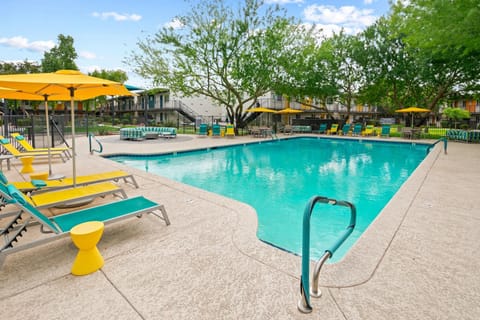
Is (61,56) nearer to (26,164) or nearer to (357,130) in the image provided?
(26,164)

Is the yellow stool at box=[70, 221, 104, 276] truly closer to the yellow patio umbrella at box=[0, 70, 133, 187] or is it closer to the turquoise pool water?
the yellow patio umbrella at box=[0, 70, 133, 187]

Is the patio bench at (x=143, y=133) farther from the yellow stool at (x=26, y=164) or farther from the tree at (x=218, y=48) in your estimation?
the yellow stool at (x=26, y=164)

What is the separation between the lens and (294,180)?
328 inches

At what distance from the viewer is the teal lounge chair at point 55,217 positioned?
2611 millimetres

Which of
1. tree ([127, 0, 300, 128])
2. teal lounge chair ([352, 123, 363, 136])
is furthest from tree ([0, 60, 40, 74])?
teal lounge chair ([352, 123, 363, 136])

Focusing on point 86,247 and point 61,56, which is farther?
point 61,56

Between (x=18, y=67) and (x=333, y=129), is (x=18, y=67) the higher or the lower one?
the higher one

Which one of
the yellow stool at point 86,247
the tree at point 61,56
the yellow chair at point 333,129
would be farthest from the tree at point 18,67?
the yellow stool at point 86,247

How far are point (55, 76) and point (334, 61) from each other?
72.2 ft

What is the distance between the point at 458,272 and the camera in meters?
2.63

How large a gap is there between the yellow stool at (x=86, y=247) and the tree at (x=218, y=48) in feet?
55.3

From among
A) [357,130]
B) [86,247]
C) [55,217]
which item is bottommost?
[86,247]

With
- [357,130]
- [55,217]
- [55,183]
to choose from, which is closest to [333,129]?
[357,130]

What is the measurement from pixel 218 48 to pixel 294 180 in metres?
12.7
